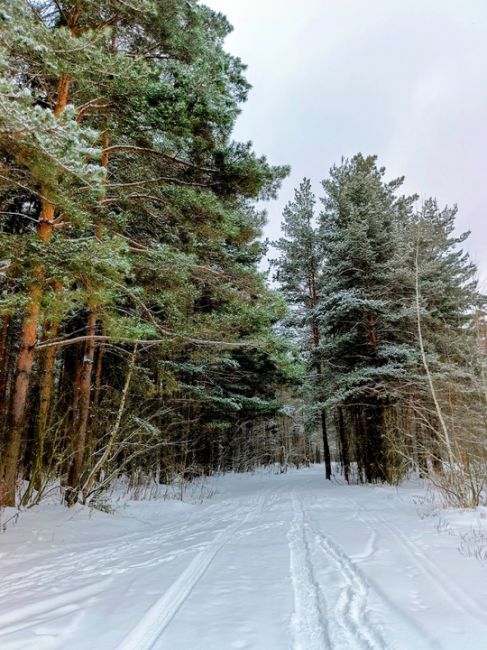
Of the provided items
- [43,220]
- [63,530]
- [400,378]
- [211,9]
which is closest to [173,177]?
[43,220]

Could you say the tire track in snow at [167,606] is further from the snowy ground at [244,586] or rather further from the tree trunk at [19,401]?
the tree trunk at [19,401]

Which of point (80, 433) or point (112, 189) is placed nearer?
point (80, 433)

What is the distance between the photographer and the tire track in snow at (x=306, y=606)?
1.99 m

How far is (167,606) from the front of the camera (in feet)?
8.31

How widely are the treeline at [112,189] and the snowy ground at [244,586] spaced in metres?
2.09

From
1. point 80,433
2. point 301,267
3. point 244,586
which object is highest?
point 301,267

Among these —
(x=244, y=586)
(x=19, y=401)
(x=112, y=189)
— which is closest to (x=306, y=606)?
(x=244, y=586)

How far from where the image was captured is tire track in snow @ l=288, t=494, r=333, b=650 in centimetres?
199

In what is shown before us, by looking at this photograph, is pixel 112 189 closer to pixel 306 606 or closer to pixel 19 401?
pixel 19 401

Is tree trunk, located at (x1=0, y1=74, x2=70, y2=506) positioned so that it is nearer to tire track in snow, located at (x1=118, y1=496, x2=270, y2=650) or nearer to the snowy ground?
the snowy ground

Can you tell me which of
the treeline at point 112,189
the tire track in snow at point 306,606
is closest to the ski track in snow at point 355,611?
the tire track in snow at point 306,606

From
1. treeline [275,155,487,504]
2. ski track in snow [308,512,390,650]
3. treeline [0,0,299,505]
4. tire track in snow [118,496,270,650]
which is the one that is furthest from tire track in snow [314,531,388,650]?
treeline [275,155,487,504]

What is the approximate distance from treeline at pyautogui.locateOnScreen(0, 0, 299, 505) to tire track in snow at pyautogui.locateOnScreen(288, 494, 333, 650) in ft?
12.9

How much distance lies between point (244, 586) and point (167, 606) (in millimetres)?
679
